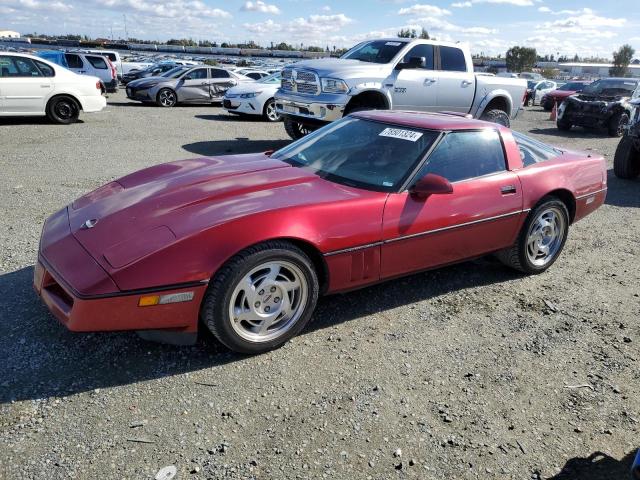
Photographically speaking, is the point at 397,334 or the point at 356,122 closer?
the point at 397,334

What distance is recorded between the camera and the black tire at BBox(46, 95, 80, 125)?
38.0 feet

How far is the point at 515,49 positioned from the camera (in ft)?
236

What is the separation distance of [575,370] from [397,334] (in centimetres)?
109

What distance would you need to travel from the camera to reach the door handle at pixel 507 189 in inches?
159

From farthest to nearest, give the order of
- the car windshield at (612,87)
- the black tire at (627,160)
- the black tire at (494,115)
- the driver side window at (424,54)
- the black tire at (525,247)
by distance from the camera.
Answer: the car windshield at (612,87) → the black tire at (494,115) → the driver side window at (424,54) → the black tire at (627,160) → the black tire at (525,247)

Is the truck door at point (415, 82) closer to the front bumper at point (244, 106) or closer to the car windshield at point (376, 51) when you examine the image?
the car windshield at point (376, 51)

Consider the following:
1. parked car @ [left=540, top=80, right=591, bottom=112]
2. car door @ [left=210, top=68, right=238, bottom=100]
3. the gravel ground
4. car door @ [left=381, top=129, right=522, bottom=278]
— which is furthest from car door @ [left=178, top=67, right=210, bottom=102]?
car door @ [left=381, top=129, right=522, bottom=278]

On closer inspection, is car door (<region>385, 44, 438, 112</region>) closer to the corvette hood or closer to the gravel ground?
the gravel ground

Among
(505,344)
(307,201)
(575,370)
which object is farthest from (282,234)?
(575,370)

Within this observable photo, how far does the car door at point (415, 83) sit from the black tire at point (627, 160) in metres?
3.24

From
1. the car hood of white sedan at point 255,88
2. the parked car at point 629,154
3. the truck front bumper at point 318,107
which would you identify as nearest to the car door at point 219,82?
the car hood of white sedan at point 255,88

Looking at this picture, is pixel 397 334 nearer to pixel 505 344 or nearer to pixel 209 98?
pixel 505 344

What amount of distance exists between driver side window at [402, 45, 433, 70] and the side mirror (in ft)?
21.9

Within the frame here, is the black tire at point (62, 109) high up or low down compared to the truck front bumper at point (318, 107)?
up
